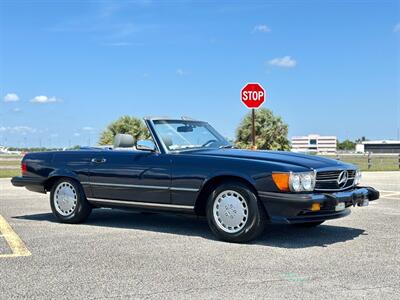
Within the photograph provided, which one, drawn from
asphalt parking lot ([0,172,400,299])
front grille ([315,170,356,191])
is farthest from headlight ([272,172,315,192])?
asphalt parking lot ([0,172,400,299])

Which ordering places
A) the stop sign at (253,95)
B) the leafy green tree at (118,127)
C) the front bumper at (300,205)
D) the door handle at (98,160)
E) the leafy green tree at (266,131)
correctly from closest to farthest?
the front bumper at (300,205)
the door handle at (98,160)
the stop sign at (253,95)
the leafy green tree at (118,127)
the leafy green tree at (266,131)

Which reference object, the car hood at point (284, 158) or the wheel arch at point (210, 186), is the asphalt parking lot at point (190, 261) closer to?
the wheel arch at point (210, 186)

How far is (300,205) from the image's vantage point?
5.73 meters

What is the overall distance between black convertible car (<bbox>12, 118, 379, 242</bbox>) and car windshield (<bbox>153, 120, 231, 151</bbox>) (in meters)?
0.01

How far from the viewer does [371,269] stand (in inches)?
192

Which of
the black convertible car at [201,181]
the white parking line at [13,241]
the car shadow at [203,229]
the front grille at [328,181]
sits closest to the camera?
the white parking line at [13,241]

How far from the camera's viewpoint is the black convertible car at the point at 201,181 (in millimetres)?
5902

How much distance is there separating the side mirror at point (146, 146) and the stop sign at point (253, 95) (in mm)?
9084

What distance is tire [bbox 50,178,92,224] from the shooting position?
755 cm

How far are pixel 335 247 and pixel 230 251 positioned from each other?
47.8 inches

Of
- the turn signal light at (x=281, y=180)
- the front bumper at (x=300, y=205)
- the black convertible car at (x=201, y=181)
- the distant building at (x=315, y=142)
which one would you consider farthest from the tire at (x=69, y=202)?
the distant building at (x=315, y=142)

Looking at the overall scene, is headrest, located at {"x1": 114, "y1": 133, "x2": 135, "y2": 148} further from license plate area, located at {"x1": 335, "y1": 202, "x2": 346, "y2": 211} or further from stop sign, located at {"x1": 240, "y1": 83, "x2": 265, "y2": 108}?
stop sign, located at {"x1": 240, "y1": 83, "x2": 265, "y2": 108}

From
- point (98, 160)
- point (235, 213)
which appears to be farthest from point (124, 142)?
point (235, 213)

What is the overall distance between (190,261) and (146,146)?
205cm
